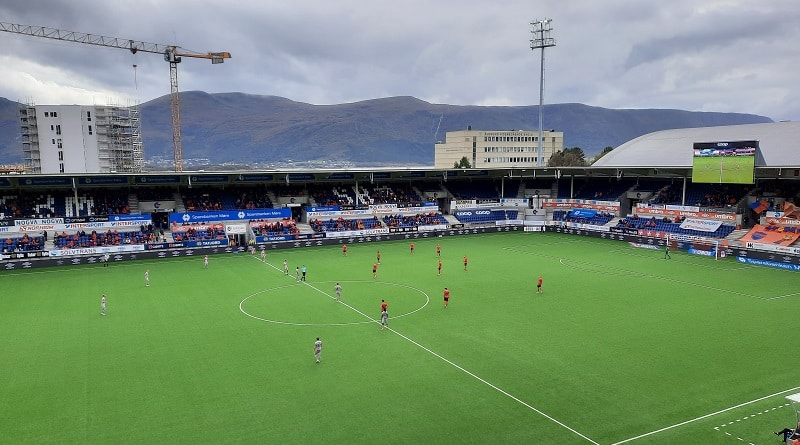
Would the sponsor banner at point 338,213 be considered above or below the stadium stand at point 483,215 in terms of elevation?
above

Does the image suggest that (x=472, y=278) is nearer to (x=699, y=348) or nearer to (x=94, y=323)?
(x=699, y=348)

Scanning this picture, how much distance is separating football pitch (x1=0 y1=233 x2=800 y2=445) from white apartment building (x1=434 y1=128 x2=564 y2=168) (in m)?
116

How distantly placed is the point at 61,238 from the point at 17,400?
33319 mm

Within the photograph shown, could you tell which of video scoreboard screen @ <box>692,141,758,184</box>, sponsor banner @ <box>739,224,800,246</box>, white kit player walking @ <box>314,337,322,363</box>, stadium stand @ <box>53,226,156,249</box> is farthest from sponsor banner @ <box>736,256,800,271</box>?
stadium stand @ <box>53,226,156,249</box>

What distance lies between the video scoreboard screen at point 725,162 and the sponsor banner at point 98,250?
53.0 m

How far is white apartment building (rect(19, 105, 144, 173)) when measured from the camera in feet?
318

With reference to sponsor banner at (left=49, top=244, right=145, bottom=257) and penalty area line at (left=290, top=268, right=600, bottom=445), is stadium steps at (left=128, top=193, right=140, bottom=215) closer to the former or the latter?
sponsor banner at (left=49, top=244, right=145, bottom=257)

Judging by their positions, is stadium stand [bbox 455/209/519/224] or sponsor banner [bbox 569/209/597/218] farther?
stadium stand [bbox 455/209/519/224]

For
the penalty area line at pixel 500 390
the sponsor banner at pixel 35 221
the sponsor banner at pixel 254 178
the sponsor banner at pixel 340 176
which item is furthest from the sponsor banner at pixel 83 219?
the penalty area line at pixel 500 390

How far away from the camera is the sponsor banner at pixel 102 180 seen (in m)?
49.3

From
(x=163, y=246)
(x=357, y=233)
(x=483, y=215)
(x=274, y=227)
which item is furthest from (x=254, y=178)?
(x=483, y=215)

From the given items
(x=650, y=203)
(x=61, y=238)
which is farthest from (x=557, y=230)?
(x=61, y=238)

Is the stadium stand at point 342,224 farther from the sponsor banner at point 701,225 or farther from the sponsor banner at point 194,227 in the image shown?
A: the sponsor banner at point 701,225

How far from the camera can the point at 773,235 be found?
45.7 metres
